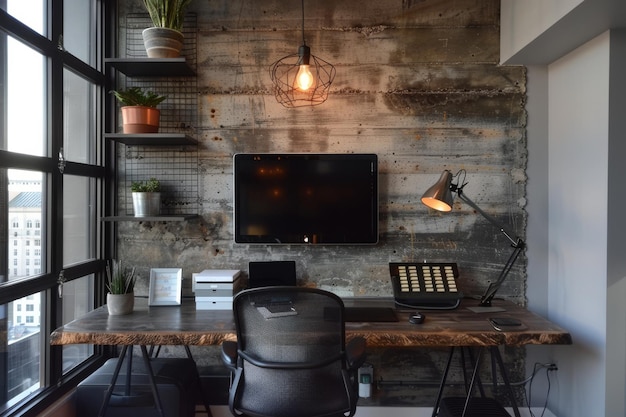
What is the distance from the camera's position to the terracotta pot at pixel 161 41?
8.43 feet

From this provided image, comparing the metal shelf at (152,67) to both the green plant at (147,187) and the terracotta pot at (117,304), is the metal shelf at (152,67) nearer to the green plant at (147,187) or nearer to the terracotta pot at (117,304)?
the green plant at (147,187)

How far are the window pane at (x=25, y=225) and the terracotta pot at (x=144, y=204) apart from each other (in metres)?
Answer: 0.51

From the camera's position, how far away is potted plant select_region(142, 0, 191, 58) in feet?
8.45

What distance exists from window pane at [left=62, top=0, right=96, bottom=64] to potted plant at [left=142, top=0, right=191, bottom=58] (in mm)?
386

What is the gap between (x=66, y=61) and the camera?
7.89 feet

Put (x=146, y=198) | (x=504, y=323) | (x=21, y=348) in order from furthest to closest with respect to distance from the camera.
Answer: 1. (x=146, y=198)
2. (x=504, y=323)
3. (x=21, y=348)

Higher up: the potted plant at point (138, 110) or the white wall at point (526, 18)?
the white wall at point (526, 18)

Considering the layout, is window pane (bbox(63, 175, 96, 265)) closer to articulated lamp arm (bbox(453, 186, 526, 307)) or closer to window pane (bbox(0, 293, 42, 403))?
window pane (bbox(0, 293, 42, 403))

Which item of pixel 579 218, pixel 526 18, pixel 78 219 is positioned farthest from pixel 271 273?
pixel 526 18

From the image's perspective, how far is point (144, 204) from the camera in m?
2.65

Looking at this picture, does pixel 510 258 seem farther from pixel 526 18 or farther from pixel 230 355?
pixel 230 355

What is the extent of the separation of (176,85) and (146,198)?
764 mm

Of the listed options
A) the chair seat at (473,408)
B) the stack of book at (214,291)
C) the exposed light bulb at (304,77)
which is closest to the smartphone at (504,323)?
the chair seat at (473,408)

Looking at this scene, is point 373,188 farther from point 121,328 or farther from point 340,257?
point 121,328
